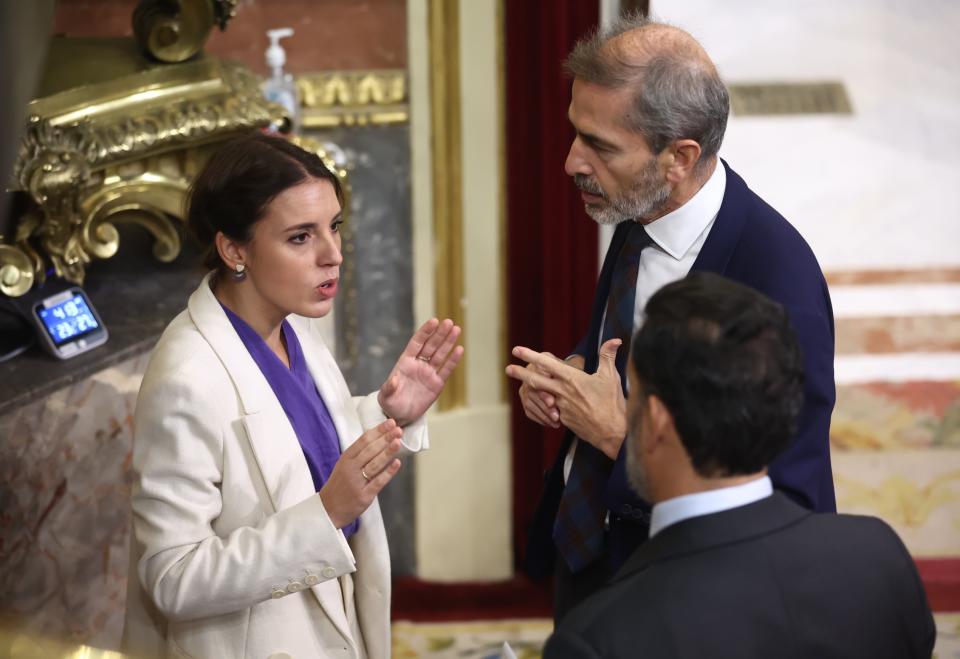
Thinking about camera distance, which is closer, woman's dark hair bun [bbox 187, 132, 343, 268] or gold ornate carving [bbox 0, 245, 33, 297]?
woman's dark hair bun [bbox 187, 132, 343, 268]

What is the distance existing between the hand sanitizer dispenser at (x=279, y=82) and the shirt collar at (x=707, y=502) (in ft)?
8.30

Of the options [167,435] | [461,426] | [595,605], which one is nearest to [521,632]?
[461,426]

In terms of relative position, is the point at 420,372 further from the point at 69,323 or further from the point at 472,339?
the point at 472,339

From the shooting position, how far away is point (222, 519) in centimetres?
178

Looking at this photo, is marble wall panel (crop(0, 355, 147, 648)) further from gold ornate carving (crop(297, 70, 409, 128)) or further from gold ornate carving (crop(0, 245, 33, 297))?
gold ornate carving (crop(297, 70, 409, 128))

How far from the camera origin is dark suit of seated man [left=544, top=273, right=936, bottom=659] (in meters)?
1.24

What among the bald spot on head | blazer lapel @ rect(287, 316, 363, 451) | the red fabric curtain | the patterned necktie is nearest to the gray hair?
the bald spot on head

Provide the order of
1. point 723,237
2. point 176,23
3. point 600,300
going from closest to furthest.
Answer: point 723,237
point 600,300
point 176,23

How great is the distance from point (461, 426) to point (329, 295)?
6.98 ft

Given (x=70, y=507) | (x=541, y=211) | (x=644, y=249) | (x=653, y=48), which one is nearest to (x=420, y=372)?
(x=644, y=249)

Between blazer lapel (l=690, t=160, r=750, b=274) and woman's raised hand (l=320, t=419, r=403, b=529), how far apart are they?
64 cm

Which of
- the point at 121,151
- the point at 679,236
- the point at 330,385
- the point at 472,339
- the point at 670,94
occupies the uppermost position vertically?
the point at 670,94

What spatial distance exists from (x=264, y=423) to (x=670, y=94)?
2.91 ft

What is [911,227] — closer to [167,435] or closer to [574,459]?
[574,459]
